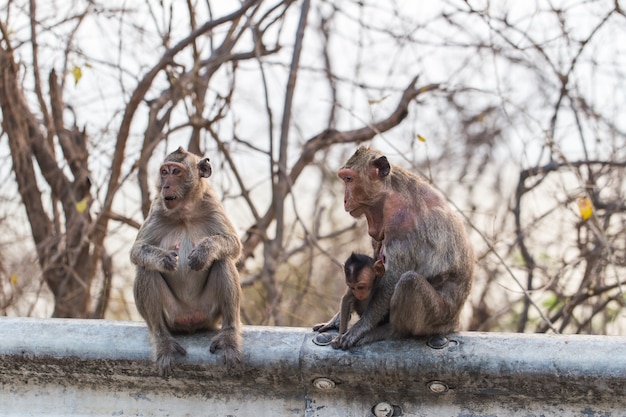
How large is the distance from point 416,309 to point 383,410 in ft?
2.15

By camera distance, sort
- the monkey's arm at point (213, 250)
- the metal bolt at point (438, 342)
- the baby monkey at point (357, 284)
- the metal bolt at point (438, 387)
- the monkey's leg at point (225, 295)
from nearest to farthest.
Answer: the metal bolt at point (438, 387) → the metal bolt at point (438, 342) → the monkey's leg at point (225, 295) → the baby monkey at point (357, 284) → the monkey's arm at point (213, 250)

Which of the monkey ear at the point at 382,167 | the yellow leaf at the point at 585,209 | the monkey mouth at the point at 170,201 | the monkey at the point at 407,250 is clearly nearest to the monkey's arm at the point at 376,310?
the monkey at the point at 407,250

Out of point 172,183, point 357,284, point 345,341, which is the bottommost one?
point 345,341

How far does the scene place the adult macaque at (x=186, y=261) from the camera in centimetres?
429

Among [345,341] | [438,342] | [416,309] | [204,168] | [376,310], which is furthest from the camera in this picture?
[204,168]

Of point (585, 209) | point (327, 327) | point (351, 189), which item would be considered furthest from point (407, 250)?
point (585, 209)

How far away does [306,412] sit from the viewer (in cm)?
344

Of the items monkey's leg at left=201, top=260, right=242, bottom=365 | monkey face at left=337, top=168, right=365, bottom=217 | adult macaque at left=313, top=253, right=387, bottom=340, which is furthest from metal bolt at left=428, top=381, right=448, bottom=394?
monkey face at left=337, top=168, right=365, bottom=217

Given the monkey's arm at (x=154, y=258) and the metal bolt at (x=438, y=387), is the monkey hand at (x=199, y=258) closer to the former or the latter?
the monkey's arm at (x=154, y=258)

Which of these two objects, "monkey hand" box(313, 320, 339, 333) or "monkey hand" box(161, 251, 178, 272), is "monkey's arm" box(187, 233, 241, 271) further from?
"monkey hand" box(313, 320, 339, 333)

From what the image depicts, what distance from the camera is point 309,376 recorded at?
3500 mm

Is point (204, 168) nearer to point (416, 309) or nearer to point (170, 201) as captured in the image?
point (170, 201)

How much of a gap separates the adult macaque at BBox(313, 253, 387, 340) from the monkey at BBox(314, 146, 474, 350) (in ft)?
0.17

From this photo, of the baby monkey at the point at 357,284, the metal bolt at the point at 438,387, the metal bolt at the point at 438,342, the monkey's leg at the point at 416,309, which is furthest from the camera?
the baby monkey at the point at 357,284
